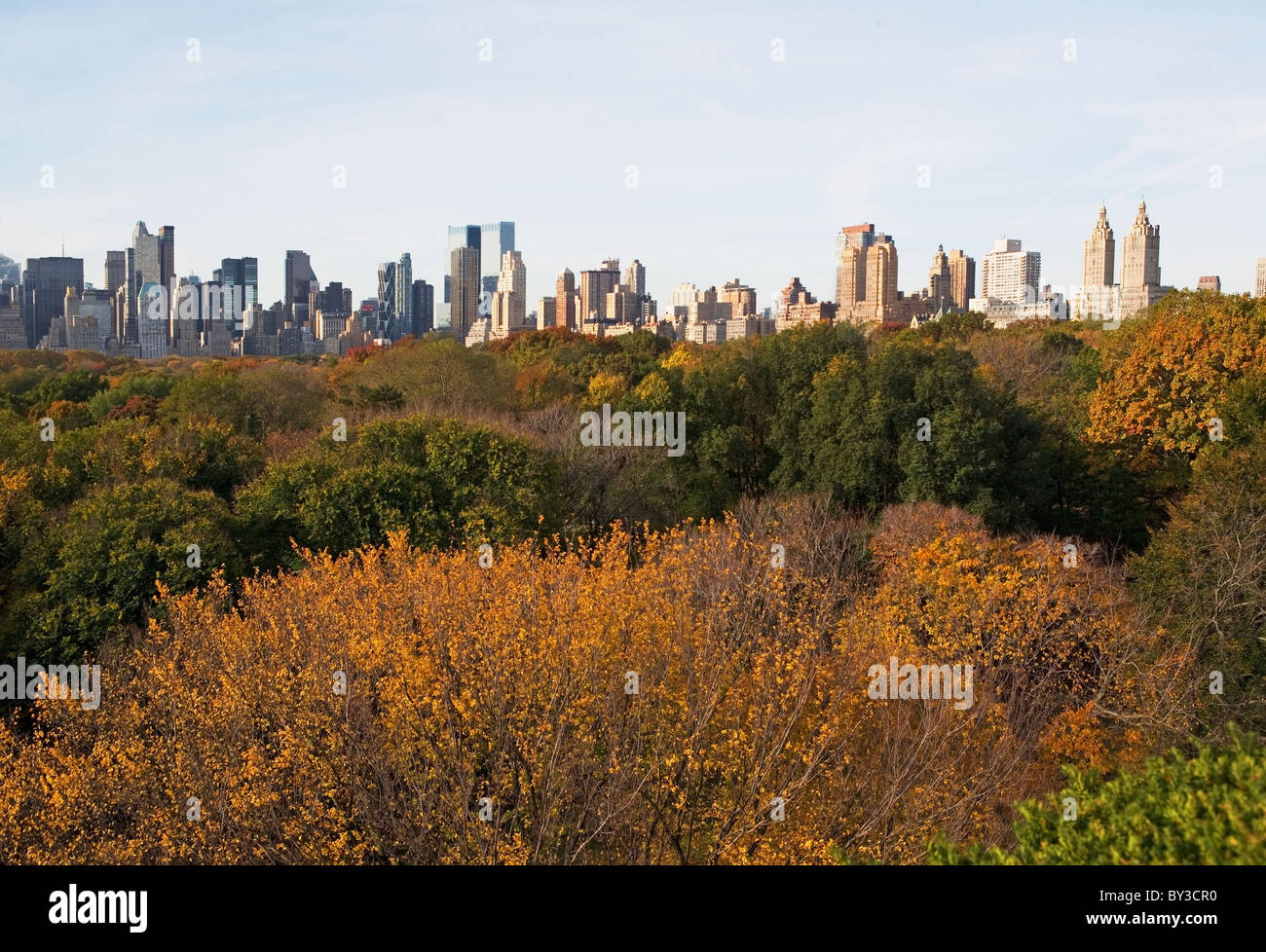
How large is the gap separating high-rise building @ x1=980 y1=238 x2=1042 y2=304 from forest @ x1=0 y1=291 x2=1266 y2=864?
149 meters

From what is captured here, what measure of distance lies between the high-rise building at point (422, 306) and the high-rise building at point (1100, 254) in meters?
92.5

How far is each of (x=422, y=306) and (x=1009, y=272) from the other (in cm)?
10920

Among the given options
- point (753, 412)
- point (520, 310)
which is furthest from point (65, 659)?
point (520, 310)

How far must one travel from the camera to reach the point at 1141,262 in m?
137

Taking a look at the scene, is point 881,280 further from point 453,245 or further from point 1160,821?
point 1160,821

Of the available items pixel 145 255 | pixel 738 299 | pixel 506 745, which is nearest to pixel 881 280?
pixel 738 299

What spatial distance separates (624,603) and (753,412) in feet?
81.6

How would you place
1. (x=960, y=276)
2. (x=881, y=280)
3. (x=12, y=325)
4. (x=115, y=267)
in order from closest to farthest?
(x=12, y=325) < (x=881, y=280) < (x=115, y=267) < (x=960, y=276)

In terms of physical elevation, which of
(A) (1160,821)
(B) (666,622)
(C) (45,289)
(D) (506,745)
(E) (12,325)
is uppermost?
(C) (45,289)

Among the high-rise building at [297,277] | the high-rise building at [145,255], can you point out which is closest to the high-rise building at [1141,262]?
the high-rise building at [297,277]

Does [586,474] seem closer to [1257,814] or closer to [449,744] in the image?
[449,744]

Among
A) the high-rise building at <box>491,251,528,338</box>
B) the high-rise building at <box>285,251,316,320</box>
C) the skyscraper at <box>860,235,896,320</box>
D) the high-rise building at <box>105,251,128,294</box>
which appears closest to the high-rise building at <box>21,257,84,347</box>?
the high-rise building at <box>105,251,128,294</box>

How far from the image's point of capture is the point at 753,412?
37.6 meters

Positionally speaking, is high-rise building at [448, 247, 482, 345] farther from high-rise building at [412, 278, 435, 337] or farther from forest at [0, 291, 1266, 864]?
forest at [0, 291, 1266, 864]
